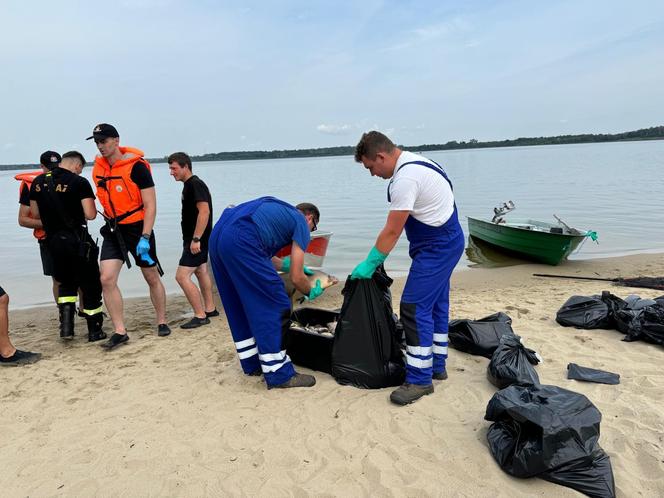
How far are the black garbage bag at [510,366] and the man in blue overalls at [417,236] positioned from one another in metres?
0.50

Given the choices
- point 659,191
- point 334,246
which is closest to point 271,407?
point 334,246

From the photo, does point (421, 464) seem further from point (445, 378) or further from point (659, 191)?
point (659, 191)

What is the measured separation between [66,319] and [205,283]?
1462 millimetres

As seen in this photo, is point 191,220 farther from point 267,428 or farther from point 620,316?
point 620,316

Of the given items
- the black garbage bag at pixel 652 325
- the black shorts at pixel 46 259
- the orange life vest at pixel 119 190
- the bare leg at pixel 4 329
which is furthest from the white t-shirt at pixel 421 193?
the black shorts at pixel 46 259

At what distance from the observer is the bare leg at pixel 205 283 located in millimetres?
5379

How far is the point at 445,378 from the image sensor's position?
3627 mm

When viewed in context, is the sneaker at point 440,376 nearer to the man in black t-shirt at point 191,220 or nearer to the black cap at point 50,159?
the man in black t-shirt at point 191,220

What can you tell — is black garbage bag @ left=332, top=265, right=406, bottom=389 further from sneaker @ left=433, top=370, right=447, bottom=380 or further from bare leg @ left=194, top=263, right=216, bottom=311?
bare leg @ left=194, top=263, right=216, bottom=311

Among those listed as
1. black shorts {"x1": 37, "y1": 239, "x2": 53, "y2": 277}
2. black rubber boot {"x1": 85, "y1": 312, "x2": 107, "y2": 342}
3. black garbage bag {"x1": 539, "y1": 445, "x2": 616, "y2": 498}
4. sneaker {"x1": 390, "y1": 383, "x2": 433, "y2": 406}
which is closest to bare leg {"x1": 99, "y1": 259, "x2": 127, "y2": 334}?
black rubber boot {"x1": 85, "y1": 312, "x2": 107, "y2": 342}

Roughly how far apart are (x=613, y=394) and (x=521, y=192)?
73.5 ft

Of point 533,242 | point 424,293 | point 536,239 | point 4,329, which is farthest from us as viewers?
point 533,242

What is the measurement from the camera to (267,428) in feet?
9.97

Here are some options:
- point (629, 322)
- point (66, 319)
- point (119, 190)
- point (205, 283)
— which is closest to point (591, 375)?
point (629, 322)
